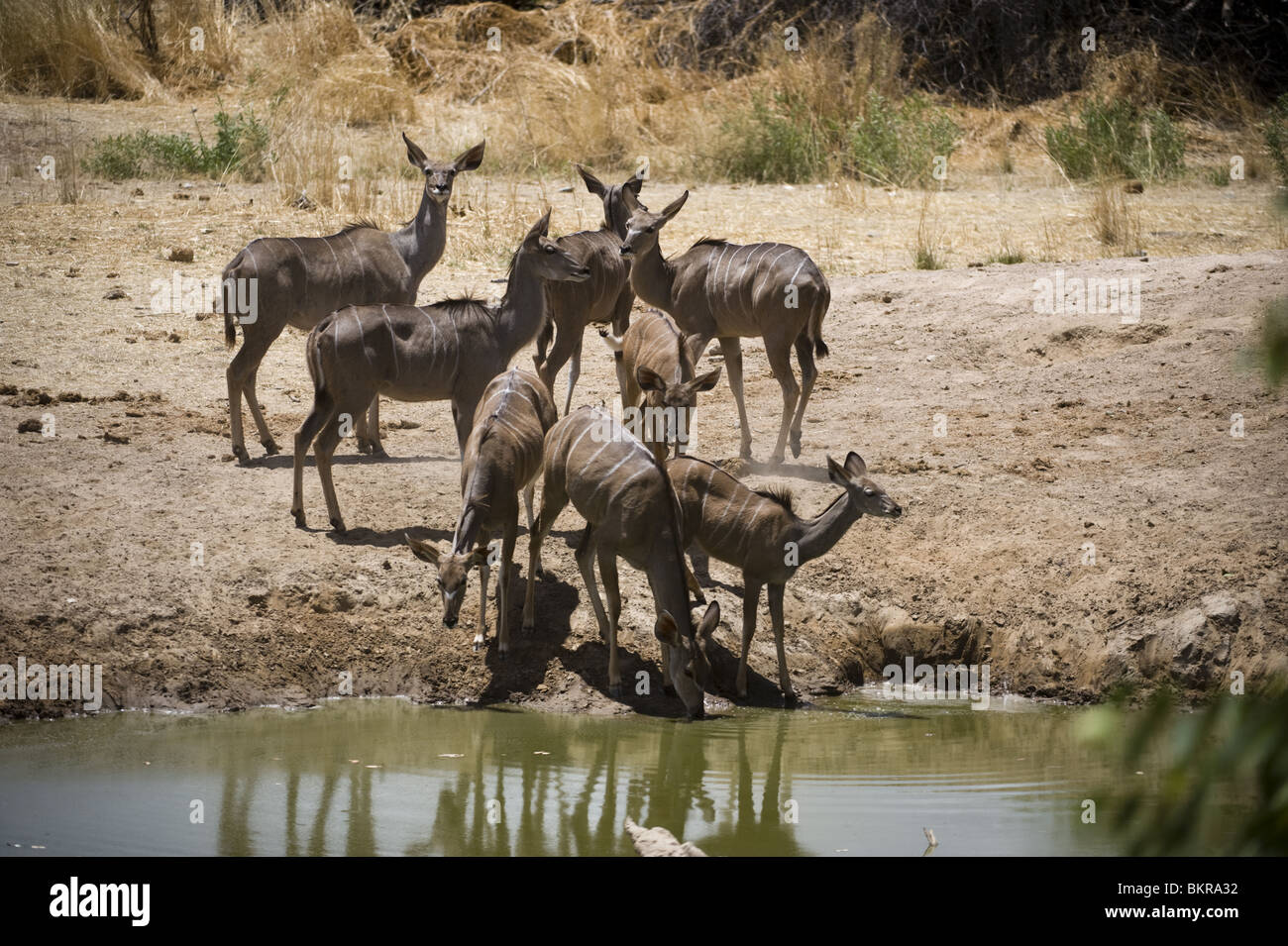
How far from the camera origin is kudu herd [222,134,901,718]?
21.4 ft


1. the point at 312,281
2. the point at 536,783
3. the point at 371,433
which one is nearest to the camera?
the point at 536,783

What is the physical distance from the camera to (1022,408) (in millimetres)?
9422

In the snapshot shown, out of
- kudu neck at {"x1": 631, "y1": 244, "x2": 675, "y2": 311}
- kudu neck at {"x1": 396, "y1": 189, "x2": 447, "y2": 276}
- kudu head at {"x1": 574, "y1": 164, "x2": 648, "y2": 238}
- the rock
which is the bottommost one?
the rock

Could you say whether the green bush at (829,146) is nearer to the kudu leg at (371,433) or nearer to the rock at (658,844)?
the kudu leg at (371,433)

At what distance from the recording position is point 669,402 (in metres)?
7.36

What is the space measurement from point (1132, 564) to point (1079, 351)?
3.08m

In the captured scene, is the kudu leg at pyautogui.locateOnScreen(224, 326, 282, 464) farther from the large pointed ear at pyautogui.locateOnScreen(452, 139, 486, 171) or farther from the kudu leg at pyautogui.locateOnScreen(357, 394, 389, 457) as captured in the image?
the large pointed ear at pyautogui.locateOnScreen(452, 139, 486, 171)

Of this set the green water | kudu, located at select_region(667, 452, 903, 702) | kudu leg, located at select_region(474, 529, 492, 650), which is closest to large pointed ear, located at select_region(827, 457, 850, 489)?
kudu, located at select_region(667, 452, 903, 702)

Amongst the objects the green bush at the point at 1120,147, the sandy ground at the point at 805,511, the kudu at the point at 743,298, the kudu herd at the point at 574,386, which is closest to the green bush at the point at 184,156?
the sandy ground at the point at 805,511

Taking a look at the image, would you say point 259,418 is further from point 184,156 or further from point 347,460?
point 184,156

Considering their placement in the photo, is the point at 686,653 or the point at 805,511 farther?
the point at 805,511

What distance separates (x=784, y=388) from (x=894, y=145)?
7180 millimetres

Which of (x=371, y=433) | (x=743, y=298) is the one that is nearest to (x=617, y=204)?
(x=743, y=298)

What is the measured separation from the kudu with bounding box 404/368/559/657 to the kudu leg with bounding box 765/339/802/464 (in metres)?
1.87
